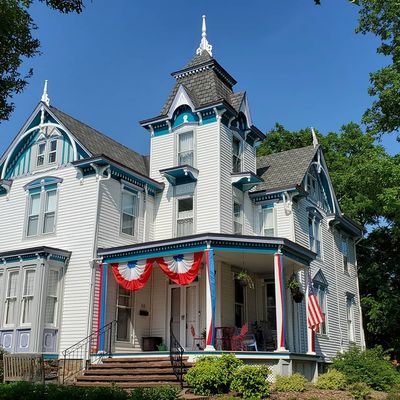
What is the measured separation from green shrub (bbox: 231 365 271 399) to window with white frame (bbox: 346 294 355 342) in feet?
46.4

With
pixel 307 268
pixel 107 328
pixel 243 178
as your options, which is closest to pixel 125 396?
pixel 107 328

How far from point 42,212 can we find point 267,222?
30.1ft

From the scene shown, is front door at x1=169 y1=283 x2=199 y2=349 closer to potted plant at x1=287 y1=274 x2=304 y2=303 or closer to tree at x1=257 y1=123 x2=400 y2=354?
potted plant at x1=287 y1=274 x2=304 y2=303

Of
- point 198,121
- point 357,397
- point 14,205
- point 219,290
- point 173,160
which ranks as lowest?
point 357,397

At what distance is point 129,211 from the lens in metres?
21.1

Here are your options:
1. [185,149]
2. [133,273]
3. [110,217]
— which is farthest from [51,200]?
[185,149]

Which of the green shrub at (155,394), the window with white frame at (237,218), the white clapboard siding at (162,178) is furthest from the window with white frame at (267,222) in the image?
the green shrub at (155,394)

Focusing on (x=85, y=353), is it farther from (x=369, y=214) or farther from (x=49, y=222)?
(x=369, y=214)

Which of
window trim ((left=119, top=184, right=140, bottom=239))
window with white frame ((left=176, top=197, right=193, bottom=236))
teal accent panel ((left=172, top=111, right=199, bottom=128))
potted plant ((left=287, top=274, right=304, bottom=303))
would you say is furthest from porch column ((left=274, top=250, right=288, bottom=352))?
teal accent panel ((left=172, top=111, right=199, bottom=128))

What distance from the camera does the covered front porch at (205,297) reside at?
1719 cm

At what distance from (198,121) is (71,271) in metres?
8.07

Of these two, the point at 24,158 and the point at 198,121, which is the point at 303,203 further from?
the point at 24,158

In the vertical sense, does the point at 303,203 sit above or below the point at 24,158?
below

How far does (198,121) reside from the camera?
22375mm
